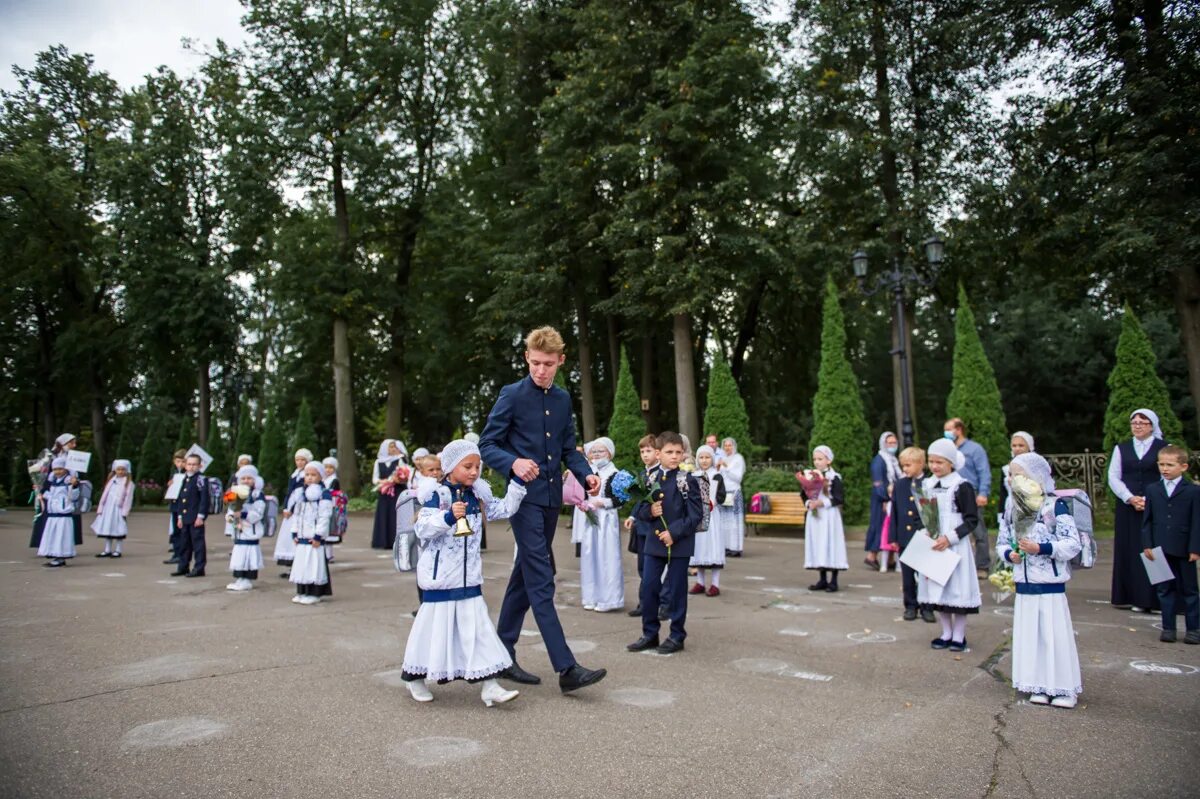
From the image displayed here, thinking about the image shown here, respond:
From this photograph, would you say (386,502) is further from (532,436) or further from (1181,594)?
(1181,594)

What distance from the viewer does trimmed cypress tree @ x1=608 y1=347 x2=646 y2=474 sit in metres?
24.2

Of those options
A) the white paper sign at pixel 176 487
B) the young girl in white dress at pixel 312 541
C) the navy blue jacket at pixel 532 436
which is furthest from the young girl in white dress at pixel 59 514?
the navy blue jacket at pixel 532 436

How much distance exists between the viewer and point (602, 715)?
511 centimetres

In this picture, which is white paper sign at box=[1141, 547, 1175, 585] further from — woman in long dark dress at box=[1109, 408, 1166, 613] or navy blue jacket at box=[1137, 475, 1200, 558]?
woman in long dark dress at box=[1109, 408, 1166, 613]

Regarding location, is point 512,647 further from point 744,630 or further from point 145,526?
point 145,526

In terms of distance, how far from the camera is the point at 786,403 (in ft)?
120

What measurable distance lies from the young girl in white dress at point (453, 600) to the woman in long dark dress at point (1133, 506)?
7108 mm

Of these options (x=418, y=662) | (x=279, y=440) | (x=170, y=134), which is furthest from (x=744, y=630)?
(x=170, y=134)

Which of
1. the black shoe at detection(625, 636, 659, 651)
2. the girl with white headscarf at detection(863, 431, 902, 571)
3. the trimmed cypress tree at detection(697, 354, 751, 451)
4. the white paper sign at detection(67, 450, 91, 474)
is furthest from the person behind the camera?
the trimmed cypress tree at detection(697, 354, 751, 451)

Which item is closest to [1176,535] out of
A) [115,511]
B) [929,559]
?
[929,559]

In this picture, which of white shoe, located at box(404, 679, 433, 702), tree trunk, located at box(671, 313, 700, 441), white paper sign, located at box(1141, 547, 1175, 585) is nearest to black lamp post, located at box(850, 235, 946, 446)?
tree trunk, located at box(671, 313, 700, 441)

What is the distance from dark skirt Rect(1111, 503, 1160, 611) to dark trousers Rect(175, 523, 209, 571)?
40.3 ft

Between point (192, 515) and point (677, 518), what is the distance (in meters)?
8.58

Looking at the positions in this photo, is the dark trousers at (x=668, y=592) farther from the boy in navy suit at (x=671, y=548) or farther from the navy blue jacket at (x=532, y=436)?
the navy blue jacket at (x=532, y=436)
